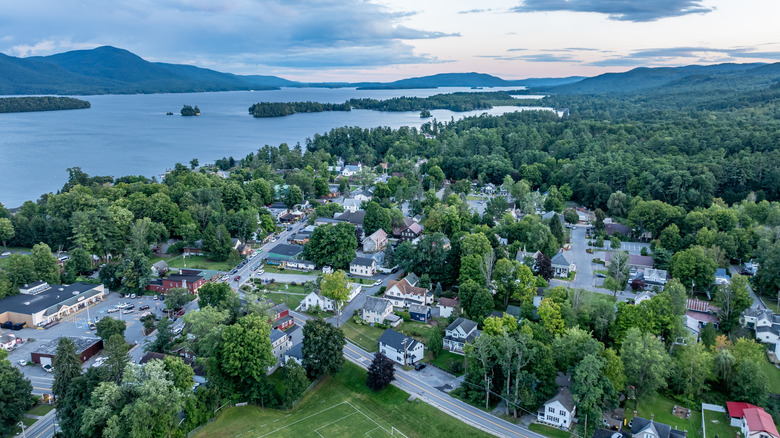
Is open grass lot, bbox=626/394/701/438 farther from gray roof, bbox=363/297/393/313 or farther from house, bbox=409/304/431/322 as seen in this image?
gray roof, bbox=363/297/393/313

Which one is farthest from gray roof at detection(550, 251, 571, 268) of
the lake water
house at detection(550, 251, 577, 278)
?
the lake water

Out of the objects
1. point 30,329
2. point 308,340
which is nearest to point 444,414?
point 308,340

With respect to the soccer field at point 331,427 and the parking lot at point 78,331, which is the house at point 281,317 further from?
the soccer field at point 331,427

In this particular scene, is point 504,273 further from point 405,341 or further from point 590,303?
point 405,341

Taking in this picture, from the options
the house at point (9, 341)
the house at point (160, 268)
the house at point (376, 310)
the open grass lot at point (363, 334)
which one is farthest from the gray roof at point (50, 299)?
the house at point (376, 310)

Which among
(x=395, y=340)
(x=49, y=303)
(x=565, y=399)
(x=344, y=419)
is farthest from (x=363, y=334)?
(x=49, y=303)

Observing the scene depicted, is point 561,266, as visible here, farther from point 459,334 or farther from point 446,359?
point 446,359
